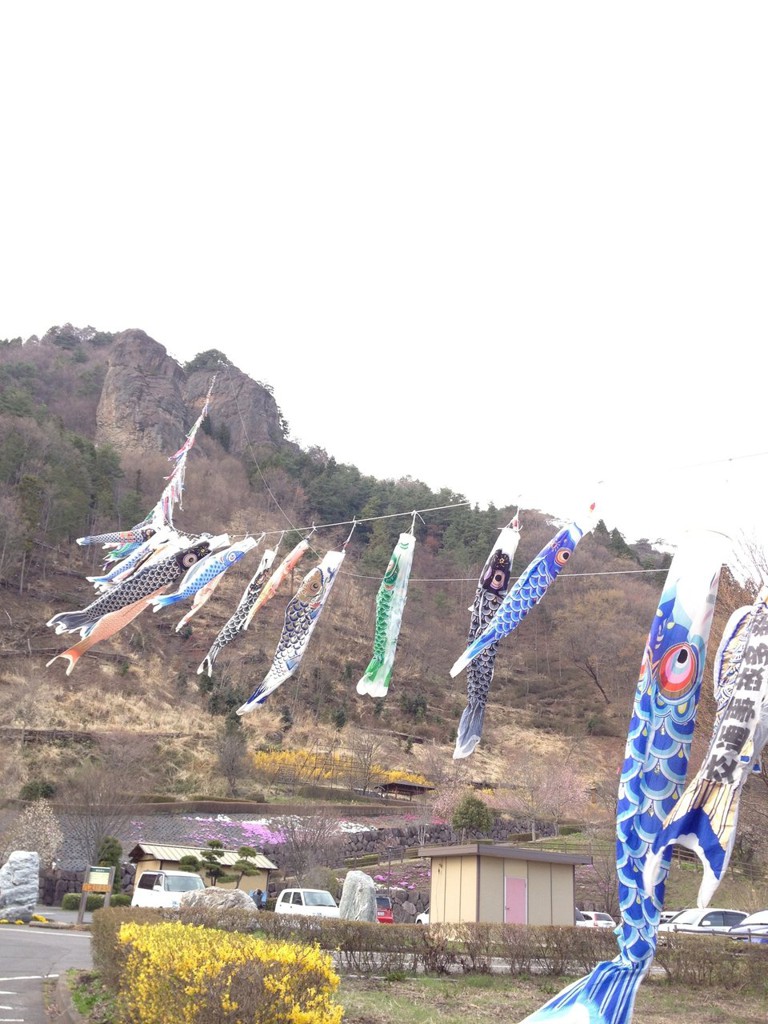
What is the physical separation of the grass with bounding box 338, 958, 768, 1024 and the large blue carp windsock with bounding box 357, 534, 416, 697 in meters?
3.14

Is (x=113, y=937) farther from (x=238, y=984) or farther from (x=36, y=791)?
(x=36, y=791)

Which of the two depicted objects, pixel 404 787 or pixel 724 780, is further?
pixel 404 787

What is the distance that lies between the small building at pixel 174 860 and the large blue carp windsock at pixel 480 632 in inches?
528

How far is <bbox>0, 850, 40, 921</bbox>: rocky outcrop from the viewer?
19.6 m

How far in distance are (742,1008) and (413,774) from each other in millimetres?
35312

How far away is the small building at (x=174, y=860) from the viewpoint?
21.6m

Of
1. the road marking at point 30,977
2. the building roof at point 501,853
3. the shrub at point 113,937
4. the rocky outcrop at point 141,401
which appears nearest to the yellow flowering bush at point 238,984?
the shrub at point 113,937

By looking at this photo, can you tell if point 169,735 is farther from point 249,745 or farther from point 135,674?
point 135,674

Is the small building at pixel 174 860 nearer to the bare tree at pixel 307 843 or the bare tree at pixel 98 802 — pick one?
the bare tree at pixel 307 843

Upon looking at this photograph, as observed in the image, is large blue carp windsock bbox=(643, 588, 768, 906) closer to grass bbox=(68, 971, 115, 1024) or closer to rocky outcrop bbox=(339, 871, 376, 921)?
grass bbox=(68, 971, 115, 1024)

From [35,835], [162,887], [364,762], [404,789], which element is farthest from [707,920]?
[364,762]

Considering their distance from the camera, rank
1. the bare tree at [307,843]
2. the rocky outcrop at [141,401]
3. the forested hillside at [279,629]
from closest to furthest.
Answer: the bare tree at [307,843] → the forested hillside at [279,629] → the rocky outcrop at [141,401]

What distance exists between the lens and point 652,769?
19.4 feet

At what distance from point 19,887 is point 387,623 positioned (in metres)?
13.9
